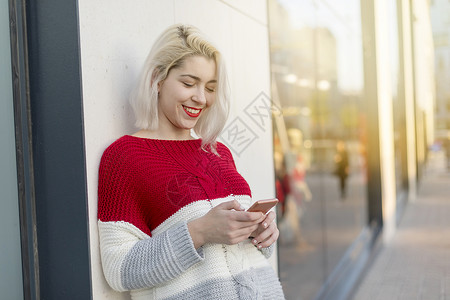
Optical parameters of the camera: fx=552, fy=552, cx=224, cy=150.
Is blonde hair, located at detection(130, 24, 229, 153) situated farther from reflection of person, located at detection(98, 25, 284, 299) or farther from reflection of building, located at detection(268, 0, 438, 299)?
reflection of building, located at detection(268, 0, 438, 299)

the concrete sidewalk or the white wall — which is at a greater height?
the white wall

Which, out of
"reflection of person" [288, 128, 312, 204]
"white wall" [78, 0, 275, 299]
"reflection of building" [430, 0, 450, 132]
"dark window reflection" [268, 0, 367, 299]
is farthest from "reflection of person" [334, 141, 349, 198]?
"reflection of building" [430, 0, 450, 132]

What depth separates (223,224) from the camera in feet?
5.48

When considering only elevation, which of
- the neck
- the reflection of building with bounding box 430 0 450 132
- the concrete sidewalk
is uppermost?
the reflection of building with bounding box 430 0 450 132

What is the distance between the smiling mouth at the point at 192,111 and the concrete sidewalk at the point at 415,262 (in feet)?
12.7

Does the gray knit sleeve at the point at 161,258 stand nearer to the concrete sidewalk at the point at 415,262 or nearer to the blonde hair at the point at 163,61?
the blonde hair at the point at 163,61

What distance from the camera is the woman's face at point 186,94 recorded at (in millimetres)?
1854

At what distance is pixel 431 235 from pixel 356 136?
5.89 ft

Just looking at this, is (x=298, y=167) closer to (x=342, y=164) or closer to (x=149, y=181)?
(x=342, y=164)

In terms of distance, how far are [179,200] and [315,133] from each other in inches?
159

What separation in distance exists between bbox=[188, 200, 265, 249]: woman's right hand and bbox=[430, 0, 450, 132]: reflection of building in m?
22.3

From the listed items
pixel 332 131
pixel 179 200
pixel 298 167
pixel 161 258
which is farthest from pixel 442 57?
pixel 161 258

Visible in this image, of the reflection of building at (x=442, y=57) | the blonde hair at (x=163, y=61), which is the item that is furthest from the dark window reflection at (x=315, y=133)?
the reflection of building at (x=442, y=57)

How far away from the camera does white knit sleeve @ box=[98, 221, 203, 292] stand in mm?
1683
